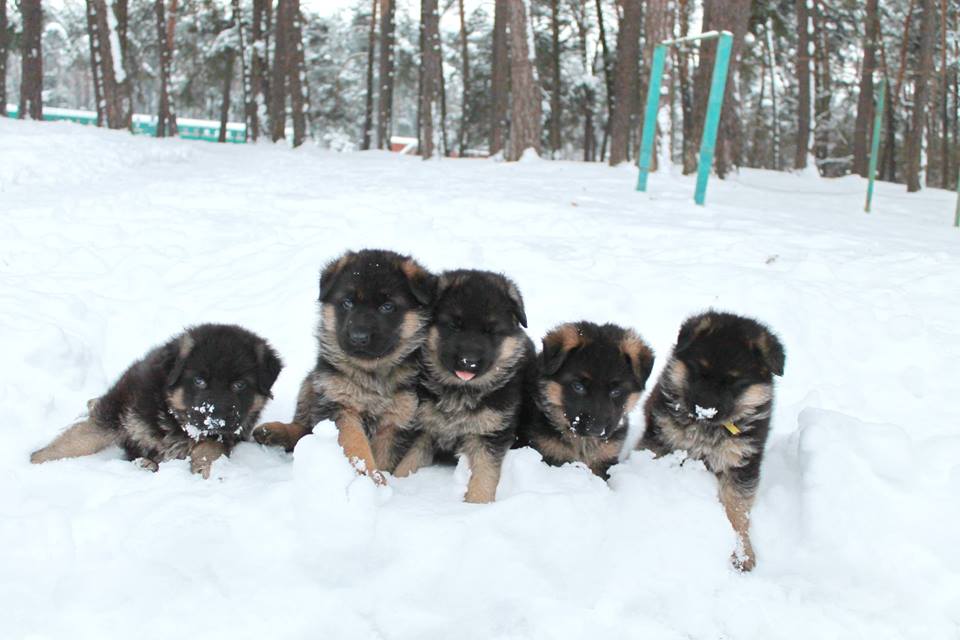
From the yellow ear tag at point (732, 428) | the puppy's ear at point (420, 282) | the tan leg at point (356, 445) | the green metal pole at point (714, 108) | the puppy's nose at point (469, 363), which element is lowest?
Result: the tan leg at point (356, 445)

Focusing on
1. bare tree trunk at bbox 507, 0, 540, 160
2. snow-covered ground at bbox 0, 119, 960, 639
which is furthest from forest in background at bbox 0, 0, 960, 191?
snow-covered ground at bbox 0, 119, 960, 639

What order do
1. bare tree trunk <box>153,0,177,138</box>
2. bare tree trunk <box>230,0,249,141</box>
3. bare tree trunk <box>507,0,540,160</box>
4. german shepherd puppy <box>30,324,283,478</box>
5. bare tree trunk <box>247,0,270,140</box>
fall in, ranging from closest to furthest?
german shepherd puppy <box>30,324,283,478</box>
bare tree trunk <box>507,0,540,160</box>
bare tree trunk <box>153,0,177,138</box>
bare tree trunk <box>230,0,249,141</box>
bare tree trunk <box>247,0,270,140</box>

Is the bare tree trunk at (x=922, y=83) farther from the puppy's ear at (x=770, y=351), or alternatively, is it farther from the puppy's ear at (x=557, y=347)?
the puppy's ear at (x=557, y=347)

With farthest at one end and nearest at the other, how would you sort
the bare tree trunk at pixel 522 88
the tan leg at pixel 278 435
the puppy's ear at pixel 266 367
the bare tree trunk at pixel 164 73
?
the bare tree trunk at pixel 164 73 < the bare tree trunk at pixel 522 88 < the tan leg at pixel 278 435 < the puppy's ear at pixel 266 367

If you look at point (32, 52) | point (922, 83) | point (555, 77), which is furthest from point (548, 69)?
point (32, 52)

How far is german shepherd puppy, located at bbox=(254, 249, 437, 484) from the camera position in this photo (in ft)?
12.8

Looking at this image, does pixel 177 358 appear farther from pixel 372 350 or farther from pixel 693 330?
pixel 693 330

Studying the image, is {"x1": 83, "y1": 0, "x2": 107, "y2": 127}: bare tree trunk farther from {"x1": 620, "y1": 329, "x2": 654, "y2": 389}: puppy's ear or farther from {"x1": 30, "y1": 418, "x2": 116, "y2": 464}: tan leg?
{"x1": 620, "y1": 329, "x2": 654, "y2": 389}: puppy's ear

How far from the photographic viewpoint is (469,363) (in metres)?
3.77

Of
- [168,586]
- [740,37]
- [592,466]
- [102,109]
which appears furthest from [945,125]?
[168,586]

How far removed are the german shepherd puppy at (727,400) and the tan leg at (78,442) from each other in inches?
119

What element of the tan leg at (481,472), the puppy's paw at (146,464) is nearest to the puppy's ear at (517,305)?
the tan leg at (481,472)

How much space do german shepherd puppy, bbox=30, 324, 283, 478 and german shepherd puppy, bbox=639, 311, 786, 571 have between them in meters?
2.19

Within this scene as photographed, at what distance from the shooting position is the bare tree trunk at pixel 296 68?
24.3 metres
